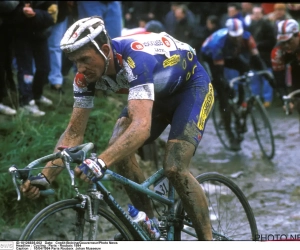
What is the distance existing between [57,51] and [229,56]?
3.11 metres

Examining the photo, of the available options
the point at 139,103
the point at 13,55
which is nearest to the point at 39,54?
the point at 13,55

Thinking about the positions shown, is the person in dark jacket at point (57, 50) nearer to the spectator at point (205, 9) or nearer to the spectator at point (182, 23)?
the spectator at point (182, 23)

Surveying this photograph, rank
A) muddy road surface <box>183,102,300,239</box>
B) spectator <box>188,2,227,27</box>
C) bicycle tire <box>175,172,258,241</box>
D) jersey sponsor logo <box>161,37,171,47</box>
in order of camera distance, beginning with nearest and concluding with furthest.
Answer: jersey sponsor logo <box>161,37,171,47</box> < bicycle tire <box>175,172,258,241</box> < muddy road surface <box>183,102,300,239</box> < spectator <box>188,2,227,27</box>

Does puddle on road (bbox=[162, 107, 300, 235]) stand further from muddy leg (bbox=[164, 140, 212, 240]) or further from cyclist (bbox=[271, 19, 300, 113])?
muddy leg (bbox=[164, 140, 212, 240])

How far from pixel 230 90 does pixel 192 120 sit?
5559 millimetres

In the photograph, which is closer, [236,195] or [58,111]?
[236,195]

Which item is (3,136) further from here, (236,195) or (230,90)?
(230,90)

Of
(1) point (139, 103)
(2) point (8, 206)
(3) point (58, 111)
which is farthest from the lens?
(3) point (58, 111)

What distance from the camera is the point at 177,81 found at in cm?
484

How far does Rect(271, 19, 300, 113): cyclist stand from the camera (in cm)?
814

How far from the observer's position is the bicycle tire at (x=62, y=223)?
409 centimetres

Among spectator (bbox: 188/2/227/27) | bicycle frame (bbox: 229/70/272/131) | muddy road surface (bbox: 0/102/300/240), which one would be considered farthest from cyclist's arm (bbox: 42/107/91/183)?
spectator (bbox: 188/2/227/27)

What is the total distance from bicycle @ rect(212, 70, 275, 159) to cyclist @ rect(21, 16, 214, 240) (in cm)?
495

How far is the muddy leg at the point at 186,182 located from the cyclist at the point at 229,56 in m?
5.51
